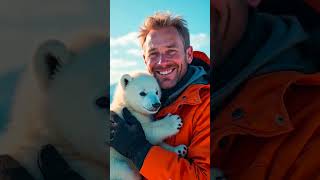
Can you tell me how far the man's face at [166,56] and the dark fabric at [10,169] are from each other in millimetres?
609

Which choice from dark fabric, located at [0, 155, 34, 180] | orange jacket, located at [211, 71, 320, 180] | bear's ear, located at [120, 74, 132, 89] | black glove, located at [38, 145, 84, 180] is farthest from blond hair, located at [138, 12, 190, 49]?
dark fabric, located at [0, 155, 34, 180]

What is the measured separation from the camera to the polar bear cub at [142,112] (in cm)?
166

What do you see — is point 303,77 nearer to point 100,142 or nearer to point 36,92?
point 100,142

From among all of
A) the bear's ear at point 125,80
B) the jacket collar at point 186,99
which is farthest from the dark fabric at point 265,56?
the bear's ear at point 125,80

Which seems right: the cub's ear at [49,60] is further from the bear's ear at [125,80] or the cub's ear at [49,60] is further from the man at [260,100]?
the man at [260,100]

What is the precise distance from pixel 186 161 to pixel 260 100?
40cm

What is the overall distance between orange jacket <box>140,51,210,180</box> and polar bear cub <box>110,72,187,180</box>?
0.07 feet

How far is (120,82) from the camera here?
5.45 ft

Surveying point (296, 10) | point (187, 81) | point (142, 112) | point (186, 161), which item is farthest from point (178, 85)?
point (296, 10)

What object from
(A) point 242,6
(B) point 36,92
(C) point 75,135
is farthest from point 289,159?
(B) point 36,92

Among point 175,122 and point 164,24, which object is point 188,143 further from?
point 164,24

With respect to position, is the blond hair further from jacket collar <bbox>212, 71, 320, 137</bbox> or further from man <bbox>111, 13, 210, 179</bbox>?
jacket collar <bbox>212, 71, 320, 137</bbox>

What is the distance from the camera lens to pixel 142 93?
A: 1681 millimetres

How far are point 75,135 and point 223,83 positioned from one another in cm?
60
